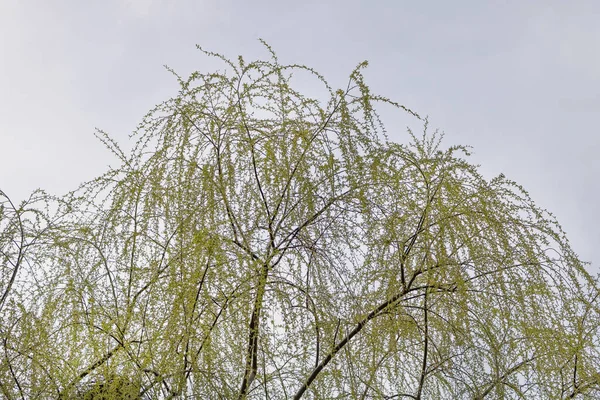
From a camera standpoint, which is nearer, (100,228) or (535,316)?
(535,316)

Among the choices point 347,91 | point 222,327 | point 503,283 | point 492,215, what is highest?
point 347,91

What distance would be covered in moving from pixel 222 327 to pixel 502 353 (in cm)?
121

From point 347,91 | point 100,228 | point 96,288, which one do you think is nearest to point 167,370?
point 96,288

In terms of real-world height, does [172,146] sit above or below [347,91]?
below

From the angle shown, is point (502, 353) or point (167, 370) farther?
point (502, 353)

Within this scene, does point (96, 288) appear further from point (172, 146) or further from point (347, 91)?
point (347, 91)

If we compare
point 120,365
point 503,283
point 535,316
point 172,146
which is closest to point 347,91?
point 172,146

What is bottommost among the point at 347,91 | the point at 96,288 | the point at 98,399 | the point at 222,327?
the point at 98,399

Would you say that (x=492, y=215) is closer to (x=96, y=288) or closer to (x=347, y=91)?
(x=347, y=91)

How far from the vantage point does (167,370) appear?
2342 mm

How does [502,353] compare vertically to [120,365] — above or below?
above

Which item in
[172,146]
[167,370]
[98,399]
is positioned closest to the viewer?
[167,370]

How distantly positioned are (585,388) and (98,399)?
207cm

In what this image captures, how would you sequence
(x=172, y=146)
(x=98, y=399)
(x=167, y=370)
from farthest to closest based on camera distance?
(x=172, y=146) < (x=98, y=399) < (x=167, y=370)
